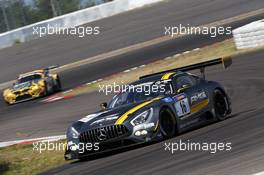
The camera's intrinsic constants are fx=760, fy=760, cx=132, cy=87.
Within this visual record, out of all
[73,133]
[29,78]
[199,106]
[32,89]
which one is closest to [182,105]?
[199,106]

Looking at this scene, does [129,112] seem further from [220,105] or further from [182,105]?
[220,105]

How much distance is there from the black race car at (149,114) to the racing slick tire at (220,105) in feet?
0.06

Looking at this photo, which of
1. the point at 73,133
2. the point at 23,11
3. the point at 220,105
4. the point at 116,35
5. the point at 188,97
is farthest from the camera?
the point at 23,11

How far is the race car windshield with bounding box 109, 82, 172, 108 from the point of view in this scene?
511 inches

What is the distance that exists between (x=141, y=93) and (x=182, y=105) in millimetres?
734

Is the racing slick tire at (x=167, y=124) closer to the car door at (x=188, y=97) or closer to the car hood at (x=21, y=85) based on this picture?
the car door at (x=188, y=97)

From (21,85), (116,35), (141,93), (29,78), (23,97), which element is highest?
(141,93)

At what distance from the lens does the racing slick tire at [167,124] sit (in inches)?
480

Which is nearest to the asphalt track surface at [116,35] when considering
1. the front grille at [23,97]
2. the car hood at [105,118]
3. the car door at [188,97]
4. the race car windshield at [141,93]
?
the front grille at [23,97]

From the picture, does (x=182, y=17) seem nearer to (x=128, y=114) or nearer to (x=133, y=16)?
(x=133, y=16)

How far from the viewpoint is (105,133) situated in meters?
12.0

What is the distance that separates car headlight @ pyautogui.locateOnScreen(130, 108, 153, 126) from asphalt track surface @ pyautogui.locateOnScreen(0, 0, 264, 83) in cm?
2279

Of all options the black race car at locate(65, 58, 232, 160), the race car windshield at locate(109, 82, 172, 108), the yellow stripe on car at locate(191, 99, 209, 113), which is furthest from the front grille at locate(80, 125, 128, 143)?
the yellow stripe on car at locate(191, 99, 209, 113)

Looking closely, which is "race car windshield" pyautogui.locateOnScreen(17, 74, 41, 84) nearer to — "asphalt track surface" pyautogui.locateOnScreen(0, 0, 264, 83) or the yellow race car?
the yellow race car
